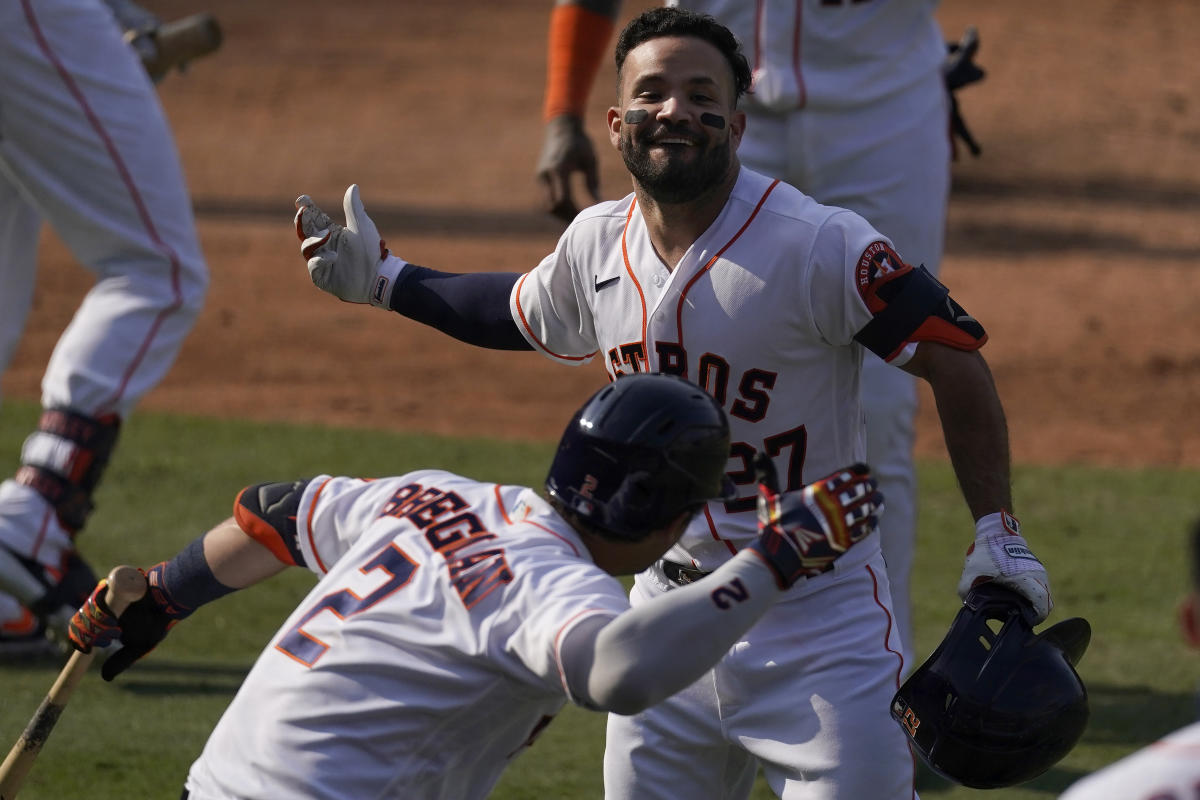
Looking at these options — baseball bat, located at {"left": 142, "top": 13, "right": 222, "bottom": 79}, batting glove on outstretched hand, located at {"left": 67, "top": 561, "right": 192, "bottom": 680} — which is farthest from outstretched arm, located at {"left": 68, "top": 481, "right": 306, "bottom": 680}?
baseball bat, located at {"left": 142, "top": 13, "right": 222, "bottom": 79}

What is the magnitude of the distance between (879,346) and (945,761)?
0.79 metres

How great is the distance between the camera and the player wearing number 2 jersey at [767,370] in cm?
325

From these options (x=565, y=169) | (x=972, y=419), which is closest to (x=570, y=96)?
(x=565, y=169)

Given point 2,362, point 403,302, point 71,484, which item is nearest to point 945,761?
point 403,302

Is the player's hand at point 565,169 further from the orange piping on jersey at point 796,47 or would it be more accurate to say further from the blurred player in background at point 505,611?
the blurred player in background at point 505,611

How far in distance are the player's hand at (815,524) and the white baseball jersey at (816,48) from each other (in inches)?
87.6

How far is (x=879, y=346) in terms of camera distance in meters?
3.28

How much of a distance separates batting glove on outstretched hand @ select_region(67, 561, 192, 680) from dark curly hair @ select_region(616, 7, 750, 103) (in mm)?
1354

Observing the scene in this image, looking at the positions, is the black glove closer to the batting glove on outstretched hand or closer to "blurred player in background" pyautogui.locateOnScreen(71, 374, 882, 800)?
"blurred player in background" pyautogui.locateOnScreen(71, 374, 882, 800)

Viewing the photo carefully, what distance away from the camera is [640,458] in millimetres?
2730

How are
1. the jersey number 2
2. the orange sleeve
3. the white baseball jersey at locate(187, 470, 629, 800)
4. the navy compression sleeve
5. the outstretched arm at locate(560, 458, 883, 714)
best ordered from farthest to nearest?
the orange sleeve < the navy compression sleeve < the jersey number 2 < the white baseball jersey at locate(187, 470, 629, 800) < the outstretched arm at locate(560, 458, 883, 714)

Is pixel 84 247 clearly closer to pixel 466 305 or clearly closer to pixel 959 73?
pixel 466 305

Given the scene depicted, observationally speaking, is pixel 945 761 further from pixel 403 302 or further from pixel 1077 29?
pixel 1077 29

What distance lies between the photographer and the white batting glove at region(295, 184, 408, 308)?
3789 millimetres
